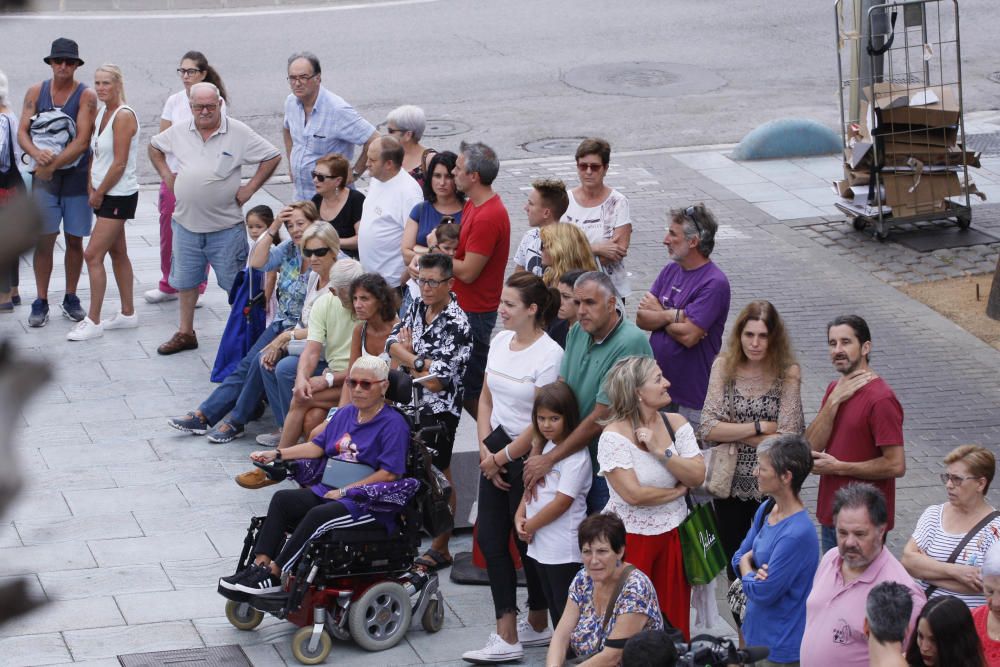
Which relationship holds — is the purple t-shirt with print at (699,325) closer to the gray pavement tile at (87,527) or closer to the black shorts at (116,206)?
the gray pavement tile at (87,527)

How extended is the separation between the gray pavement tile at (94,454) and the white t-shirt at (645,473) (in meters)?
4.35

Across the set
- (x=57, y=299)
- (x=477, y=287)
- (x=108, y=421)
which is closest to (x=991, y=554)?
(x=477, y=287)

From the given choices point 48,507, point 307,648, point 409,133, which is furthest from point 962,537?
point 409,133

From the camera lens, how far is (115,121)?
11727 mm

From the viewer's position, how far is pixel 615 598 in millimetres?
6312

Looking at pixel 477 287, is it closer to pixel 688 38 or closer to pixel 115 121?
pixel 115 121

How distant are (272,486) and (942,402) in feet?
17.0

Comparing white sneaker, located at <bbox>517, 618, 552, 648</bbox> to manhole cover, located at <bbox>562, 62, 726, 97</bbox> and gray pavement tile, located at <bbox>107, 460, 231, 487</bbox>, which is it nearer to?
gray pavement tile, located at <bbox>107, 460, 231, 487</bbox>

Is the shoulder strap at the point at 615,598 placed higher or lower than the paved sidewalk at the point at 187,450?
higher

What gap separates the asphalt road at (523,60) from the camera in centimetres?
1953

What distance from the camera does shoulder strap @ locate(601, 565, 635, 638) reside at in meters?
6.30

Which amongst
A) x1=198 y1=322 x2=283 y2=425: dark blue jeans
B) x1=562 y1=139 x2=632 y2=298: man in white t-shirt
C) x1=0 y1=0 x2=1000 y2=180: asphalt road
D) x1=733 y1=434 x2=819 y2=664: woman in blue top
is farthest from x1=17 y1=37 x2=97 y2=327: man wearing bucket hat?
x1=733 y1=434 x2=819 y2=664: woman in blue top

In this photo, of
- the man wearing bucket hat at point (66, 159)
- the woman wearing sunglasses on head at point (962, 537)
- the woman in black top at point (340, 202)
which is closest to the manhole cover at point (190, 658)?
the woman wearing sunglasses on head at point (962, 537)

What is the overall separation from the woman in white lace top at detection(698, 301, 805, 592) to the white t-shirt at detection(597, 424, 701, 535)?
0.54 metres
